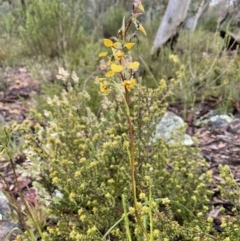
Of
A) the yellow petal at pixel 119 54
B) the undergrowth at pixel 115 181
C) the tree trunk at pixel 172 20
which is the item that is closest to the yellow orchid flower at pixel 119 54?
the yellow petal at pixel 119 54

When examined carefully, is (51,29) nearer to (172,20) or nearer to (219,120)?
(172,20)

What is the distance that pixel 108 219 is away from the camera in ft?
5.82

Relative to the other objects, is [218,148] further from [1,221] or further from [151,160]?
[1,221]

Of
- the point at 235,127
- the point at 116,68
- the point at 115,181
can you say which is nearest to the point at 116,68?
the point at 116,68

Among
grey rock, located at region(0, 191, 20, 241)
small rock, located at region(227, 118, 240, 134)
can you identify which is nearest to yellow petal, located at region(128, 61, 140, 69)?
grey rock, located at region(0, 191, 20, 241)

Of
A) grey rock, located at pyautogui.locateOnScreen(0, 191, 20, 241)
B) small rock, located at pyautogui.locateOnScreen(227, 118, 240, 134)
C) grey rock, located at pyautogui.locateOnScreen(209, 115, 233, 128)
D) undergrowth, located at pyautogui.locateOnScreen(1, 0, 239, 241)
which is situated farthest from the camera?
grey rock, located at pyautogui.locateOnScreen(209, 115, 233, 128)

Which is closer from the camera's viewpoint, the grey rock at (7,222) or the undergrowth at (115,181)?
the undergrowth at (115,181)

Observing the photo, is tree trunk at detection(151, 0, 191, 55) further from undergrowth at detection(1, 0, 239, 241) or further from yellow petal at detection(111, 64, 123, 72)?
yellow petal at detection(111, 64, 123, 72)

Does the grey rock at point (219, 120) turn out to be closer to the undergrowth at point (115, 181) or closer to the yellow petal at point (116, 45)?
the undergrowth at point (115, 181)

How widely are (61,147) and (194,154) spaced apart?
0.70 metres

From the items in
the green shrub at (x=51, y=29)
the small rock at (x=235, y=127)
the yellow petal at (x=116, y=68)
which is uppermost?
the yellow petal at (x=116, y=68)

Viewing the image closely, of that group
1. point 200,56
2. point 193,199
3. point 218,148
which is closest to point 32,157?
point 193,199

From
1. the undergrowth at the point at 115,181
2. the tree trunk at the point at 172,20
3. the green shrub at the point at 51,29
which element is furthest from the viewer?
the green shrub at the point at 51,29

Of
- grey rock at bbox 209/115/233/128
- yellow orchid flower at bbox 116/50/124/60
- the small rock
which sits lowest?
grey rock at bbox 209/115/233/128
